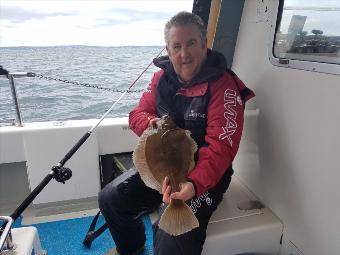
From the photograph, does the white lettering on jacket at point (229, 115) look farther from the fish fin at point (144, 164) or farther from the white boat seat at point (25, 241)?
the white boat seat at point (25, 241)

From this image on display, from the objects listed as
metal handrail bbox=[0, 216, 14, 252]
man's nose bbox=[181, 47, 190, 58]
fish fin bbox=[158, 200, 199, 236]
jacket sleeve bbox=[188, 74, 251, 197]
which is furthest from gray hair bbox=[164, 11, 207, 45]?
metal handrail bbox=[0, 216, 14, 252]

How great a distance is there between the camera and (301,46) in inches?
72.9

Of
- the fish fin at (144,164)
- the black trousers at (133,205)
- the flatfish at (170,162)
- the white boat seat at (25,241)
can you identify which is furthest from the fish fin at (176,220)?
the white boat seat at (25,241)

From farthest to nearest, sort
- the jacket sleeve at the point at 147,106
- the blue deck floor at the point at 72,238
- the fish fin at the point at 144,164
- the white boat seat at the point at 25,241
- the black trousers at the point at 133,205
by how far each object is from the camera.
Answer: the blue deck floor at the point at 72,238
the jacket sleeve at the point at 147,106
the black trousers at the point at 133,205
the fish fin at the point at 144,164
the white boat seat at the point at 25,241

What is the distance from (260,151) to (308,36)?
824 millimetres

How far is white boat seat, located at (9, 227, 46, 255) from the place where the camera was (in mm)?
1289

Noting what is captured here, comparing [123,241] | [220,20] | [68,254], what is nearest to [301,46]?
[220,20]

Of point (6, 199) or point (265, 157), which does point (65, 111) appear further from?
point (265, 157)

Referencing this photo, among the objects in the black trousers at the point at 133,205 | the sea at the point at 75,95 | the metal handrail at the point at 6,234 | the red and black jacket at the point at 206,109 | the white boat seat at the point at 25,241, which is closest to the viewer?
the metal handrail at the point at 6,234

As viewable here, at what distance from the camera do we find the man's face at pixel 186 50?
5.92ft

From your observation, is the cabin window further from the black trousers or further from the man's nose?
the black trousers

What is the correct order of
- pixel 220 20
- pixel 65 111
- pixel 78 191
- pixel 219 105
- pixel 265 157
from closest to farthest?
pixel 219 105
pixel 265 157
pixel 220 20
pixel 78 191
pixel 65 111

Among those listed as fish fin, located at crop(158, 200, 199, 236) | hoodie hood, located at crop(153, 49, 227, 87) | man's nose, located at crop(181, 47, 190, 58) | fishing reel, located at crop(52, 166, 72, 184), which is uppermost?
man's nose, located at crop(181, 47, 190, 58)

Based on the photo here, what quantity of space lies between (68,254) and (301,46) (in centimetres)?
222
